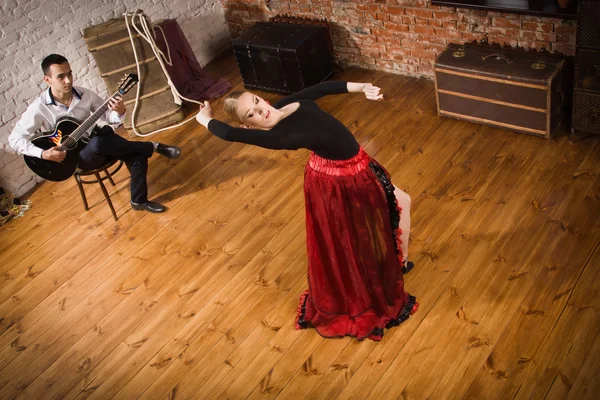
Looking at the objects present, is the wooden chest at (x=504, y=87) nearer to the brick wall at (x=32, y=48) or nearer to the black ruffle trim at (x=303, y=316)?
the black ruffle trim at (x=303, y=316)

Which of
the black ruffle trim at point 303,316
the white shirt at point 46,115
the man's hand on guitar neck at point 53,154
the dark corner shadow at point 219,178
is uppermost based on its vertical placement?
the white shirt at point 46,115

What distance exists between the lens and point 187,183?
495 centimetres

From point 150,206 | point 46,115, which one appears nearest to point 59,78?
point 46,115

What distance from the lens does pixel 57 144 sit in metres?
4.39

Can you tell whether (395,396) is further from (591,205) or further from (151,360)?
(591,205)

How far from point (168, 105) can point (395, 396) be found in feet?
11.3

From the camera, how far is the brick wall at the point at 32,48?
5066 millimetres

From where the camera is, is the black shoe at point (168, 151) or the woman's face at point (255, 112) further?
the black shoe at point (168, 151)

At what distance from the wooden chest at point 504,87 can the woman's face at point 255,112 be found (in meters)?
2.09

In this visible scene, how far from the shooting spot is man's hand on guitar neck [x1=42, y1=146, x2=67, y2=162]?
4262 mm

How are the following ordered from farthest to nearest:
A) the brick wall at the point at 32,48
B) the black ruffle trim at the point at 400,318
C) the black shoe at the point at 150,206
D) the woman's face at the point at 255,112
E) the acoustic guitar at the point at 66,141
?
1. the brick wall at the point at 32,48
2. the black shoe at the point at 150,206
3. the acoustic guitar at the point at 66,141
4. the black ruffle trim at the point at 400,318
5. the woman's face at the point at 255,112

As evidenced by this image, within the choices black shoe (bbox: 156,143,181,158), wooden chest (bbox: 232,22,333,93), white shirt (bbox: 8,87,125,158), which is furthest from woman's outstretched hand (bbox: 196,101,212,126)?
wooden chest (bbox: 232,22,333,93)

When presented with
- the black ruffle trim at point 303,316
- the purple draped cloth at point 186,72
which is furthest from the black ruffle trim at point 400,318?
the purple draped cloth at point 186,72

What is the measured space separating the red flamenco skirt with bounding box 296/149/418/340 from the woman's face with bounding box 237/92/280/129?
317 millimetres
